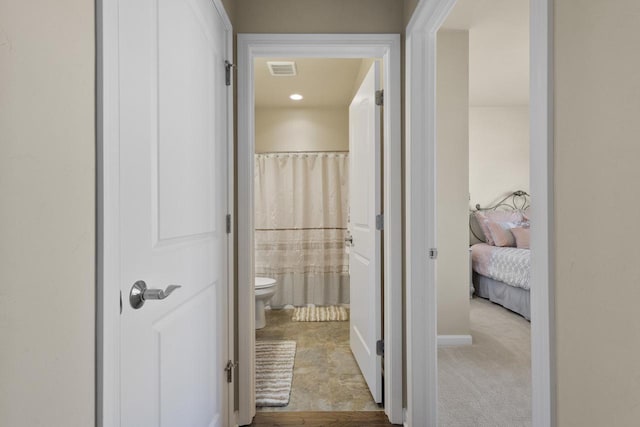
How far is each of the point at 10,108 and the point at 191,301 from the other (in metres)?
0.99

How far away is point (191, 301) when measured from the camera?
4.69ft

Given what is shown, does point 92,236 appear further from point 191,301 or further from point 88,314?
point 191,301

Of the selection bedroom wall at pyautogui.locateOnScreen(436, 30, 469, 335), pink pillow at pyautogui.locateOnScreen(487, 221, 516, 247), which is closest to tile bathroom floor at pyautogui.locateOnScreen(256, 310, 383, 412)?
bedroom wall at pyautogui.locateOnScreen(436, 30, 469, 335)

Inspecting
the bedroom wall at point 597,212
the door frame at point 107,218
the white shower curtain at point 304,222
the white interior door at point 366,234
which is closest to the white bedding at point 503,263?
the white shower curtain at point 304,222

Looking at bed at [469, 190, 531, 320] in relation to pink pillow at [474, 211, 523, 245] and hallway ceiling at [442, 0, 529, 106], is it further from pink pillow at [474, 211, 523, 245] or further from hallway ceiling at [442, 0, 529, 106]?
hallway ceiling at [442, 0, 529, 106]

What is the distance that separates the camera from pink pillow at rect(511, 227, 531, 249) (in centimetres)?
477

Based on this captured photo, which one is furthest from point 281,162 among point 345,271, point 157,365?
point 157,365

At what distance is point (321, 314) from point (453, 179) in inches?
81.3

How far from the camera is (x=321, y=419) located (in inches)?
82.9

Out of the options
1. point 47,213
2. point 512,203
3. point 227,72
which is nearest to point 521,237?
point 512,203

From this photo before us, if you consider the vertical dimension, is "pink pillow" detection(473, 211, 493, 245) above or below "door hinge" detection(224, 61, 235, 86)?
below

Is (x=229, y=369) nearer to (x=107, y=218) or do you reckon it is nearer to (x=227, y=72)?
(x=107, y=218)

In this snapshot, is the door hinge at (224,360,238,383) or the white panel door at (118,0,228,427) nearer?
the white panel door at (118,0,228,427)

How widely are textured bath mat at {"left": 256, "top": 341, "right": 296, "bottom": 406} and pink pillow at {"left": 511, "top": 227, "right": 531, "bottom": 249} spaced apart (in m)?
3.18
